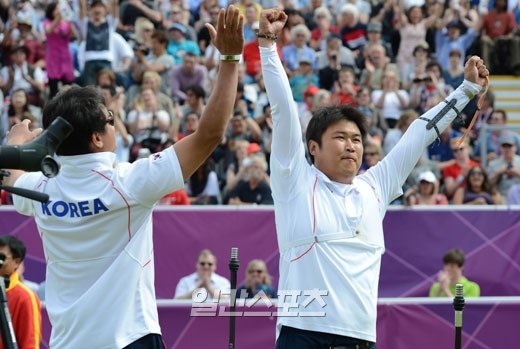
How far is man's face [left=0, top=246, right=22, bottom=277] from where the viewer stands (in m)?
7.72

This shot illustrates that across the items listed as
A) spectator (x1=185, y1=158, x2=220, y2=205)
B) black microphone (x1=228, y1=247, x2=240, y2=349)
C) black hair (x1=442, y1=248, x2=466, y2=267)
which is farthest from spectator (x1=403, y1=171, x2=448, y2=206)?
black microphone (x1=228, y1=247, x2=240, y2=349)

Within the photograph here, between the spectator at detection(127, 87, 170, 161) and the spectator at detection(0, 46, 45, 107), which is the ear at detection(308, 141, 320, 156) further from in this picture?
the spectator at detection(0, 46, 45, 107)

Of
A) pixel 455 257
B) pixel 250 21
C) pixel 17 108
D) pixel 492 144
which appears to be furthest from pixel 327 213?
pixel 250 21

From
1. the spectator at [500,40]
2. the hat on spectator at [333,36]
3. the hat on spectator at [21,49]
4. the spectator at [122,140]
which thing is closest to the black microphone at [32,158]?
the spectator at [122,140]

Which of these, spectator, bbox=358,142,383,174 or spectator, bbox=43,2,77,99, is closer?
spectator, bbox=358,142,383,174

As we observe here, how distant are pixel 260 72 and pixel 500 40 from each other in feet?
12.5

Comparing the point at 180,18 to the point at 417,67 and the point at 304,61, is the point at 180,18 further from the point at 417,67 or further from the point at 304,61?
the point at 417,67

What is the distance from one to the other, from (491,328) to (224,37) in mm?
4770

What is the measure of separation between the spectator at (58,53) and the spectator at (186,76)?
4.50 ft

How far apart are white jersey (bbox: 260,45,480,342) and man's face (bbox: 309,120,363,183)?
48 mm

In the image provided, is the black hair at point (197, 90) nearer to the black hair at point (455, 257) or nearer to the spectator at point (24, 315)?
the black hair at point (455, 257)

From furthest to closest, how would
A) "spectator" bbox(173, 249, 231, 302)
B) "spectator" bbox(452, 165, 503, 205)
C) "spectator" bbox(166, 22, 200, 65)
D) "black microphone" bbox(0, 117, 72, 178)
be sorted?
"spectator" bbox(166, 22, 200, 65) < "spectator" bbox(452, 165, 503, 205) < "spectator" bbox(173, 249, 231, 302) < "black microphone" bbox(0, 117, 72, 178)

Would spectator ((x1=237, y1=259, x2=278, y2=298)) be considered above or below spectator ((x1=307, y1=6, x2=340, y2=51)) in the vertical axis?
below

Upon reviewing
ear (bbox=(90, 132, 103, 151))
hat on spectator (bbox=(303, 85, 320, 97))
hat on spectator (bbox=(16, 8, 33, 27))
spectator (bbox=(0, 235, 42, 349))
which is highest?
hat on spectator (bbox=(16, 8, 33, 27))
